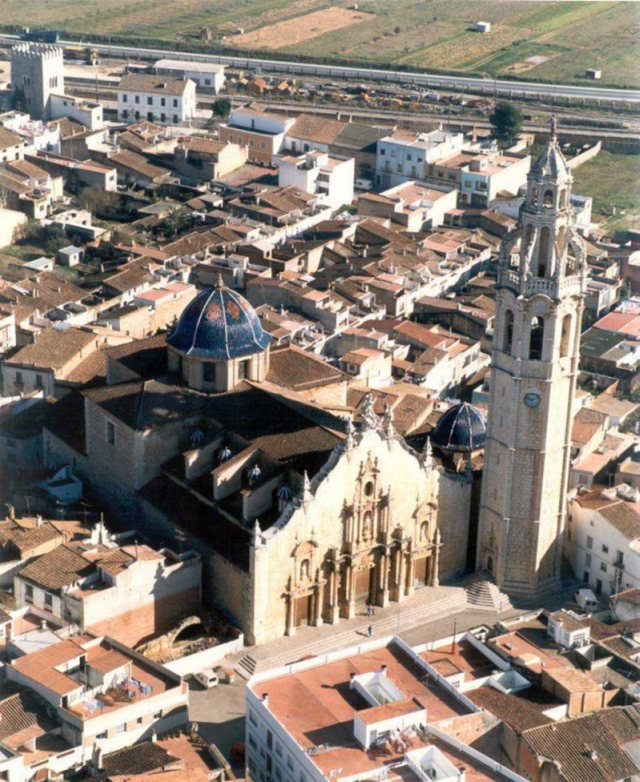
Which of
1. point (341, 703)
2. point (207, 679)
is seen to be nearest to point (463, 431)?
point (207, 679)

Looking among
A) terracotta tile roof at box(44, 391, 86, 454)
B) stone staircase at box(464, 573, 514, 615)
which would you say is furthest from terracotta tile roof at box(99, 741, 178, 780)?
terracotta tile roof at box(44, 391, 86, 454)

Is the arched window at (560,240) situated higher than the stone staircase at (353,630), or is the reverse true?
the arched window at (560,240)

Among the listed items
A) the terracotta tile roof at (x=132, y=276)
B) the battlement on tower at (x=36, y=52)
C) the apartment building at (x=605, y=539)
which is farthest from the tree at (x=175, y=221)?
the apartment building at (x=605, y=539)

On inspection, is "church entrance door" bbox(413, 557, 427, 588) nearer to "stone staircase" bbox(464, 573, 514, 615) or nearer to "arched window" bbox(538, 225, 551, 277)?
"stone staircase" bbox(464, 573, 514, 615)

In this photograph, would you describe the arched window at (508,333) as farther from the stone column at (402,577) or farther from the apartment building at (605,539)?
the stone column at (402,577)

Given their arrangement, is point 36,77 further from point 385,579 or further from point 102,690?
point 102,690
